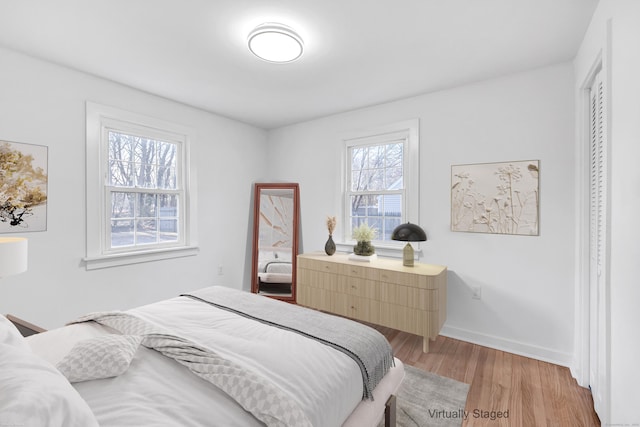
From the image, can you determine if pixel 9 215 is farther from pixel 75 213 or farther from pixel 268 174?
pixel 268 174

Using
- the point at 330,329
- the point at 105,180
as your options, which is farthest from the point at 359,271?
the point at 105,180

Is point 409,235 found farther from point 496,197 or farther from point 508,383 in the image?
point 508,383

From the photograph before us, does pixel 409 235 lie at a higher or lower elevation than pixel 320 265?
higher

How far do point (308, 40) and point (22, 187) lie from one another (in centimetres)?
257

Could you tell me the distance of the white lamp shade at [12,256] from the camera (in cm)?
165

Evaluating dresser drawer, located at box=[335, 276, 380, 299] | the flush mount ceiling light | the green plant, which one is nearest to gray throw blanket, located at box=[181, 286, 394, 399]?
dresser drawer, located at box=[335, 276, 380, 299]

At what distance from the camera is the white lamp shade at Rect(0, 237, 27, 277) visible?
1652mm

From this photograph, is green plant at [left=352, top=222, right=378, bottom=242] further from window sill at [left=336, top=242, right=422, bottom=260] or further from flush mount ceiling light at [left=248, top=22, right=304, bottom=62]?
flush mount ceiling light at [left=248, top=22, right=304, bottom=62]

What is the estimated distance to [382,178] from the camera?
11.5 feet

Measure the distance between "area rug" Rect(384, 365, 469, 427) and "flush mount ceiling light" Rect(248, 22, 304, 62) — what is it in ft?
8.67

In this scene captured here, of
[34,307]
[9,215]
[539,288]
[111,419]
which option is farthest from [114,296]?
[539,288]

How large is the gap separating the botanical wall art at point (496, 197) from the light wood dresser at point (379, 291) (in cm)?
59

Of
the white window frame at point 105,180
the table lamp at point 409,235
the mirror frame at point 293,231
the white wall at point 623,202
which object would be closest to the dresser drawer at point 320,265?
the mirror frame at point 293,231

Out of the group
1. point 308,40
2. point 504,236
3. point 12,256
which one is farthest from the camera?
point 504,236
